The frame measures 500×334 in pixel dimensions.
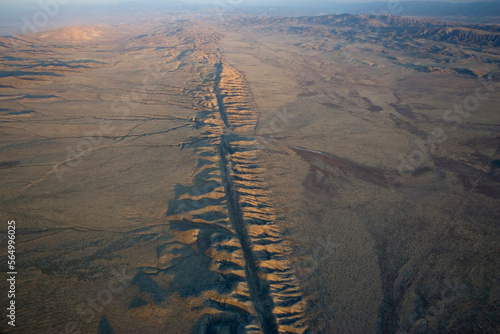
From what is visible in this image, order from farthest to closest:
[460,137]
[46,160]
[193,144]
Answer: [460,137]
[193,144]
[46,160]

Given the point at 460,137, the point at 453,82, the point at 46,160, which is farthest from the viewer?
the point at 453,82

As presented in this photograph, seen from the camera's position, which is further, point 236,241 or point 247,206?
point 247,206

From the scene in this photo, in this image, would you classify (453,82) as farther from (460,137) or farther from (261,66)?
(261,66)

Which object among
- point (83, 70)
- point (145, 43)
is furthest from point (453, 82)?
point (145, 43)

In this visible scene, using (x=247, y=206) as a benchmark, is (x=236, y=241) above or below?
below

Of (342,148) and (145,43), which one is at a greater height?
(145,43)

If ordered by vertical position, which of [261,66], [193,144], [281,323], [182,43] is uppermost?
[182,43]

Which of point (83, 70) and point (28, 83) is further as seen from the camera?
point (83, 70)
